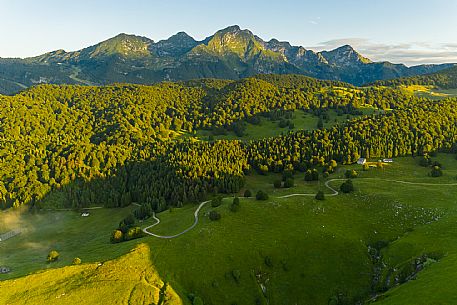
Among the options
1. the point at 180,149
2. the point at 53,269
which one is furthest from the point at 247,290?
the point at 180,149

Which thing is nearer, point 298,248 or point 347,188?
point 298,248

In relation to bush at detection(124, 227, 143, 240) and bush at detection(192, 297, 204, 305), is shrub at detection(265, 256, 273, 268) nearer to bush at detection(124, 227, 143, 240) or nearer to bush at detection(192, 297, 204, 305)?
bush at detection(192, 297, 204, 305)

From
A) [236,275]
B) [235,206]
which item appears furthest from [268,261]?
[235,206]

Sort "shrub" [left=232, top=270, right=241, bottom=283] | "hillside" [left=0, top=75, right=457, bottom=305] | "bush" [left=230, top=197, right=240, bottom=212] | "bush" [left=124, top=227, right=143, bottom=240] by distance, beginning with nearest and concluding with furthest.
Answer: "hillside" [left=0, top=75, right=457, bottom=305] → "shrub" [left=232, top=270, right=241, bottom=283] → "bush" [left=124, top=227, right=143, bottom=240] → "bush" [left=230, top=197, right=240, bottom=212]

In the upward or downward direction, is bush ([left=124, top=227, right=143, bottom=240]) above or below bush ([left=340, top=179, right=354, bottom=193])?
below

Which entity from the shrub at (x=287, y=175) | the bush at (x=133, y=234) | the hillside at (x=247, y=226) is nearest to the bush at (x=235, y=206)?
the hillside at (x=247, y=226)

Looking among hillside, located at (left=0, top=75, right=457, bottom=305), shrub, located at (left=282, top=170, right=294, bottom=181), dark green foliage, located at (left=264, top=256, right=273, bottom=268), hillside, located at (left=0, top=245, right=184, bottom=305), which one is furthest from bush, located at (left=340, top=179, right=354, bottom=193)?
hillside, located at (left=0, top=245, right=184, bottom=305)

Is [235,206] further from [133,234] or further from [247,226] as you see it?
[133,234]

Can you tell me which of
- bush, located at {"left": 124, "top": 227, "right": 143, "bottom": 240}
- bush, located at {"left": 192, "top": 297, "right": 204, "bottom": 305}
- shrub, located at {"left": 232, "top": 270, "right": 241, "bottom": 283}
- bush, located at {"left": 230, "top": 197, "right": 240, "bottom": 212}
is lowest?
bush, located at {"left": 192, "top": 297, "right": 204, "bottom": 305}
